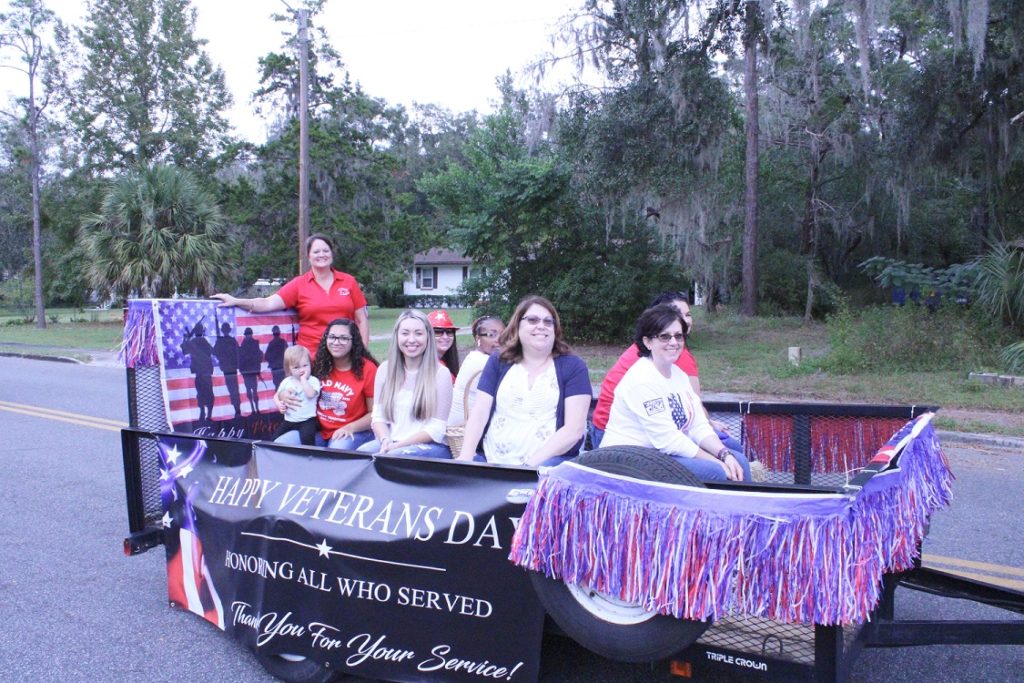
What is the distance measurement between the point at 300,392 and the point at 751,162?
56.6 ft

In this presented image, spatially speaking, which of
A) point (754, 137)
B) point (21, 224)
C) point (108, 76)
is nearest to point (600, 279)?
point (754, 137)

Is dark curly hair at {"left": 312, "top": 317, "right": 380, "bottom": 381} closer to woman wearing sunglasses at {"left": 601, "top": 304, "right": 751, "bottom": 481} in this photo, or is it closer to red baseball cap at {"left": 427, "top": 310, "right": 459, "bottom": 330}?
red baseball cap at {"left": 427, "top": 310, "right": 459, "bottom": 330}

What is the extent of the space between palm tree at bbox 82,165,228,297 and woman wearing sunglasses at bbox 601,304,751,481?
77.5 ft

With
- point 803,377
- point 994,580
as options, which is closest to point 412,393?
point 994,580

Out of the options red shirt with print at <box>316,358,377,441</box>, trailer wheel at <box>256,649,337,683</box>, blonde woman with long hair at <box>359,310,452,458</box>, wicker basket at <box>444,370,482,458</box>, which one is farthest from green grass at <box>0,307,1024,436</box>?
trailer wheel at <box>256,649,337,683</box>

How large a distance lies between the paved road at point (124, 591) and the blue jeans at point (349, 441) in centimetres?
127

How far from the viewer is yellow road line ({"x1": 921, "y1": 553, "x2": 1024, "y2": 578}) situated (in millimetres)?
4965

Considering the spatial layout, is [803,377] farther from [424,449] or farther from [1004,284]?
[424,449]

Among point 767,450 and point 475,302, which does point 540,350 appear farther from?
point 475,302

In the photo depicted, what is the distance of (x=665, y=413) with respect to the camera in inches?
156

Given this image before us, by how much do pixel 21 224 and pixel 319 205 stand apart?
2358 centimetres

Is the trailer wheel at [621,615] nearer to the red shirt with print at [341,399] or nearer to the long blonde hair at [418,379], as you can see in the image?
the long blonde hair at [418,379]

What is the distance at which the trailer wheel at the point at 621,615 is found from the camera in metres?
2.71

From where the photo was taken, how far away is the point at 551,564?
2.84 meters
